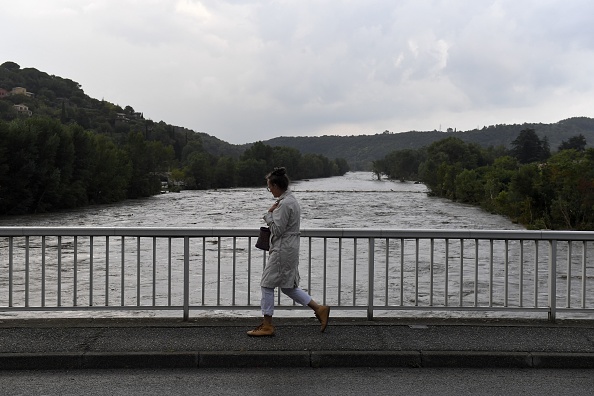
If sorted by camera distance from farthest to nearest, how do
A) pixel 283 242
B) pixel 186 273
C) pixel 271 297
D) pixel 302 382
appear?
pixel 186 273 < pixel 271 297 < pixel 283 242 < pixel 302 382

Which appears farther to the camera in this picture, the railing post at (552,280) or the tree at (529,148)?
the tree at (529,148)

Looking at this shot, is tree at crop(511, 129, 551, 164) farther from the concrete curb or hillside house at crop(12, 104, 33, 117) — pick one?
the concrete curb

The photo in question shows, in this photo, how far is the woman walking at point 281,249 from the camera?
728 centimetres

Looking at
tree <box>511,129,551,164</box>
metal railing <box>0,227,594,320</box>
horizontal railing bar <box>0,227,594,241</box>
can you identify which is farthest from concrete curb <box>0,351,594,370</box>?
tree <box>511,129,551,164</box>

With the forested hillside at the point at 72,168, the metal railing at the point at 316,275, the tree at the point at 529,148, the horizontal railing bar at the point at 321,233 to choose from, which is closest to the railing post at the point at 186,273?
the metal railing at the point at 316,275

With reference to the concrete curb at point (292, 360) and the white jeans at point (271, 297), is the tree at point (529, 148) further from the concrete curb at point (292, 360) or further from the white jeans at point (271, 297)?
the concrete curb at point (292, 360)

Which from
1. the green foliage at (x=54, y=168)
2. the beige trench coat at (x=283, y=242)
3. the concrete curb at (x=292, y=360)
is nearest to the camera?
the concrete curb at (x=292, y=360)

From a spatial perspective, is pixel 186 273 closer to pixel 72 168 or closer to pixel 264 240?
pixel 264 240

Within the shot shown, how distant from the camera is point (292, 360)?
21.7 feet

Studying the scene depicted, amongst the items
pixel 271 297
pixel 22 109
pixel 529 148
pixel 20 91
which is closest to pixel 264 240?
pixel 271 297

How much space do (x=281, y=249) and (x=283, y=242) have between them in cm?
8

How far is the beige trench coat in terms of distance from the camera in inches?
286

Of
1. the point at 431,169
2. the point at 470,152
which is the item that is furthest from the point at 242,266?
the point at 470,152

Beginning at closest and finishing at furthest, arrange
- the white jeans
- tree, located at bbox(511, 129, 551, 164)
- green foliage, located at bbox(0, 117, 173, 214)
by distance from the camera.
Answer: the white jeans
green foliage, located at bbox(0, 117, 173, 214)
tree, located at bbox(511, 129, 551, 164)
